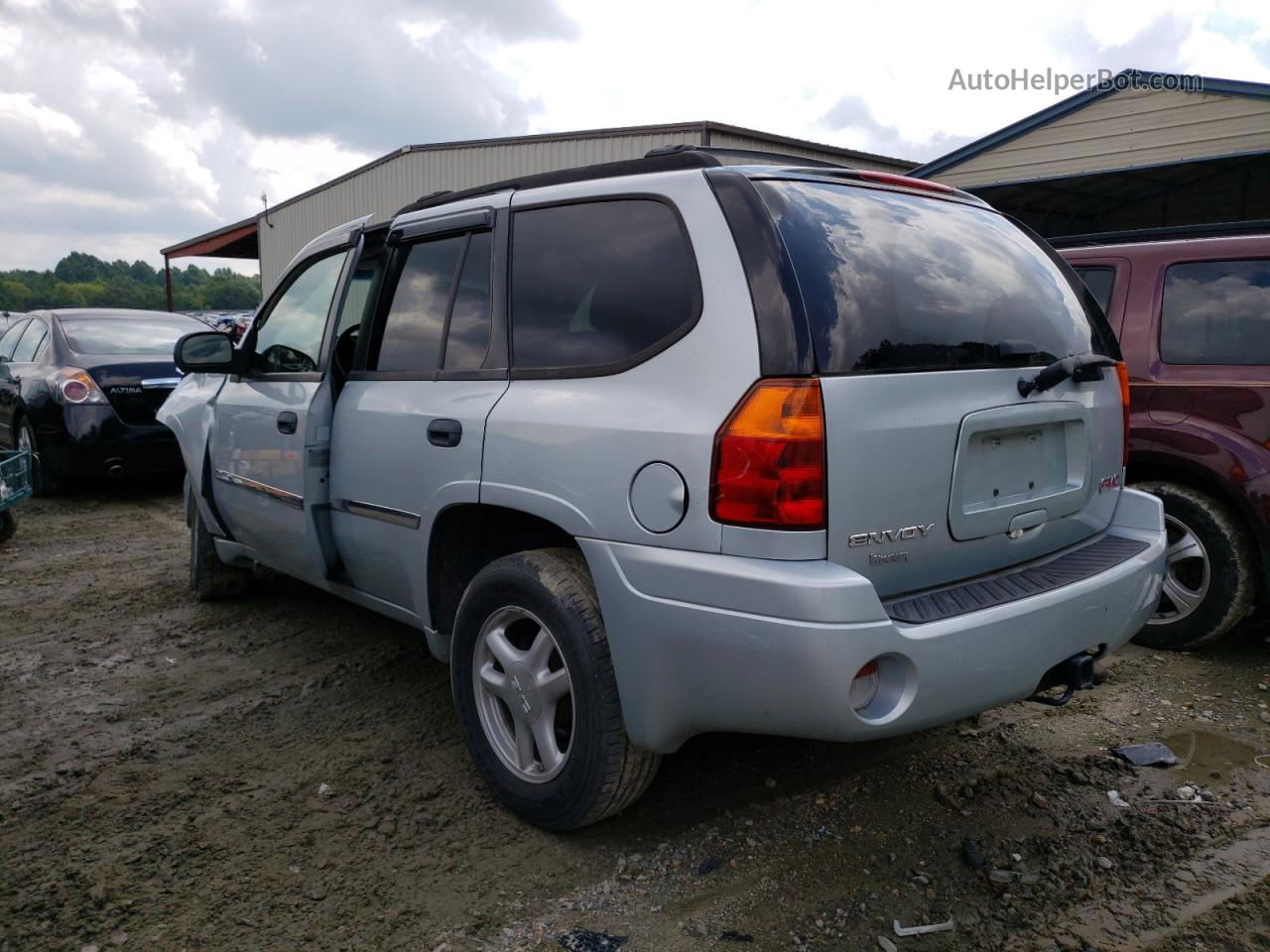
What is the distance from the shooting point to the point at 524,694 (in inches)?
105

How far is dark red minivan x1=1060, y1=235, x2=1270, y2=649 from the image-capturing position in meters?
3.95

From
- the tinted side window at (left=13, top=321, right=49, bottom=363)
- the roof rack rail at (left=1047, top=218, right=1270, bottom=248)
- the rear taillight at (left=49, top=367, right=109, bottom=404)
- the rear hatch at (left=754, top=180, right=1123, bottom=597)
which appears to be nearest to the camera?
the rear hatch at (left=754, top=180, right=1123, bottom=597)

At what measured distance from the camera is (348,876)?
8.27 feet

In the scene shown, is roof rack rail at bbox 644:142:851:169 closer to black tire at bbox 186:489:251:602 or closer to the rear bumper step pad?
the rear bumper step pad

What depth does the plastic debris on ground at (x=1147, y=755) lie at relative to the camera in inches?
125

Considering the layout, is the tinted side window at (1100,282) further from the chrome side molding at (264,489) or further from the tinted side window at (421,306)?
the chrome side molding at (264,489)

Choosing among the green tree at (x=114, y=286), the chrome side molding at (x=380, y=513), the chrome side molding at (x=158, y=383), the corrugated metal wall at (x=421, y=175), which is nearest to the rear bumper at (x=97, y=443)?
the chrome side molding at (x=158, y=383)

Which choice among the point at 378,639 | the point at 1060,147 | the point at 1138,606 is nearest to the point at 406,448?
the point at 378,639

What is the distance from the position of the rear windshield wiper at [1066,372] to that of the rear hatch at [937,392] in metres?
0.03

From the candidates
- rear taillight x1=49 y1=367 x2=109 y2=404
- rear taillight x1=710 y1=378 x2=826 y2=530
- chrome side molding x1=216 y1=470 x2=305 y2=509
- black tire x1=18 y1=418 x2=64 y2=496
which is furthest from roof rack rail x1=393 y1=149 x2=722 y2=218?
black tire x1=18 y1=418 x2=64 y2=496

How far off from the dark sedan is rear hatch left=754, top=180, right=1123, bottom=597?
6.57 metres

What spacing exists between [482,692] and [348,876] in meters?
0.61

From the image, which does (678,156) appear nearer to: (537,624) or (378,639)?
(537,624)

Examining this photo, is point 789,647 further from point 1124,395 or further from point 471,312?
point 1124,395
